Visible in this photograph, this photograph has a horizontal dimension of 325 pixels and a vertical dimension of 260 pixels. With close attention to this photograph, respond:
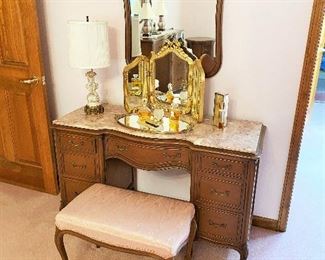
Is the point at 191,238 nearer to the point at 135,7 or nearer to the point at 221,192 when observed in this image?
the point at 221,192

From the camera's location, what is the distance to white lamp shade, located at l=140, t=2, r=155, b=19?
6.75ft

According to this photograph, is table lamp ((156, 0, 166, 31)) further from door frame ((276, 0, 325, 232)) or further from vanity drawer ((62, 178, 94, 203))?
vanity drawer ((62, 178, 94, 203))

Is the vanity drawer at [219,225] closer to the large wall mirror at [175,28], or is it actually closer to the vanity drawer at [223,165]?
the vanity drawer at [223,165]

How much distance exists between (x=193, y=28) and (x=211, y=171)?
85cm

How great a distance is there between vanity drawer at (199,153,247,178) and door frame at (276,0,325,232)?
530mm

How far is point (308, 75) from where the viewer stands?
185cm

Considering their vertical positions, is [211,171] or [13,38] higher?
[13,38]

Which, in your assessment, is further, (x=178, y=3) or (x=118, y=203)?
(x=178, y=3)

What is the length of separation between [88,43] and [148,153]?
2.32 feet

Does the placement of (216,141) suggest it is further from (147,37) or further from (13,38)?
(13,38)

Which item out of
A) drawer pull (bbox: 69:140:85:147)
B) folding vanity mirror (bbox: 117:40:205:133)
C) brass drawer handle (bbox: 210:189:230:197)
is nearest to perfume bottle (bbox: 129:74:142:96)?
folding vanity mirror (bbox: 117:40:205:133)

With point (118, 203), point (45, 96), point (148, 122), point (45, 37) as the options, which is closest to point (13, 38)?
point (45, 37)

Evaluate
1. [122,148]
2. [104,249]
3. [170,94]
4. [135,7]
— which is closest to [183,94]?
[170,94]

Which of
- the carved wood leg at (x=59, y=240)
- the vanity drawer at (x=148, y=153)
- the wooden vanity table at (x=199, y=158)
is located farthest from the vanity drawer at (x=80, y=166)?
the carved wood leg at (x=59, y=240)
